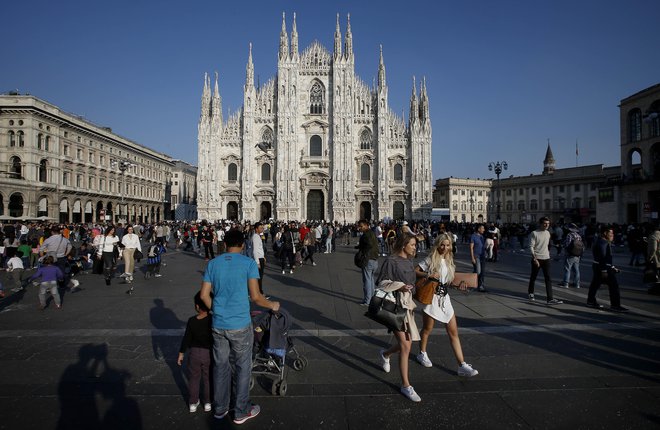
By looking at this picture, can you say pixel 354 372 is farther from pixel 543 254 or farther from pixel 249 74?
pixel 249 74

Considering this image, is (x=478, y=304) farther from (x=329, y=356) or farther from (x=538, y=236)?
(x=329, y=356)

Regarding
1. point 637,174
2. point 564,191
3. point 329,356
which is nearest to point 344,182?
point 637,174

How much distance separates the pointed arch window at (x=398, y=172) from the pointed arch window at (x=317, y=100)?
33.9 feet

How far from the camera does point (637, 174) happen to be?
33875mm

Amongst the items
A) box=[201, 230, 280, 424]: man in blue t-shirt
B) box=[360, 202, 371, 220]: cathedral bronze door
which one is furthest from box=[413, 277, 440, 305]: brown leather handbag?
box=[360, 202, 371, 220]: cathedral bronze door

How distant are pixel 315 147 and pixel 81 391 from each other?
3866 centimetres

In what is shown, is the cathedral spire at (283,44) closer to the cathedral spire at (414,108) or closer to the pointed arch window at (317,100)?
the pointed arch window at (317,100)

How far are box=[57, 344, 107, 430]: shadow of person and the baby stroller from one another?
57.3 inches

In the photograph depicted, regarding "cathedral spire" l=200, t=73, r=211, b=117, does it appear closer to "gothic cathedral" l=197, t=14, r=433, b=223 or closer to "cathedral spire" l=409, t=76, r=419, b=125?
"gothic cathedral" l=197, t=14, r=433, b=223

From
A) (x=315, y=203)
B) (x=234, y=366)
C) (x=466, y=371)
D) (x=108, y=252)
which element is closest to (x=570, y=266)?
(x=466, y=371)

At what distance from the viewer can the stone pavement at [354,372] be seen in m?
3.25

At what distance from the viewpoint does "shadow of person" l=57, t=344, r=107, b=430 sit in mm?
3197

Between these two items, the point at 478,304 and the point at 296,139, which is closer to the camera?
the point at 478,304

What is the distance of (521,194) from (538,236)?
65.3 meters
